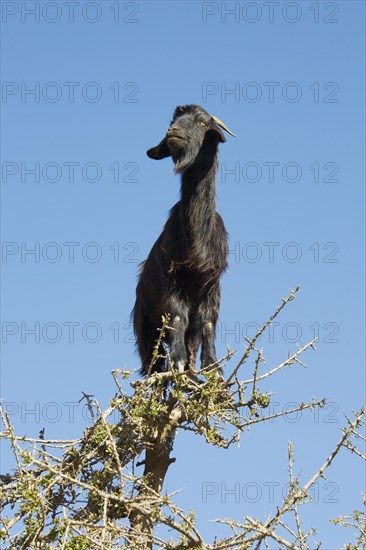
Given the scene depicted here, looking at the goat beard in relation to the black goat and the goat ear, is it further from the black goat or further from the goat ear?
the goat ear

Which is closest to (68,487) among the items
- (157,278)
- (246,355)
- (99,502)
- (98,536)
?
Answer: (99,502)

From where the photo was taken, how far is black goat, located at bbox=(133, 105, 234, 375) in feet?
24.2

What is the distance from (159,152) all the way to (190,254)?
0.93 m

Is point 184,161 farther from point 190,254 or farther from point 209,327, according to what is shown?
point 209,327

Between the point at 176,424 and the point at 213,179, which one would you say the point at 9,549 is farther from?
the point at 213,179

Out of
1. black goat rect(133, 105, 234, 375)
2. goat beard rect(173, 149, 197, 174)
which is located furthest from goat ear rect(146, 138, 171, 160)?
goat beard rect(173, 149, 197, 174)

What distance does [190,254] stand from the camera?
736 centimetres

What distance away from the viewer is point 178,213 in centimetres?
759

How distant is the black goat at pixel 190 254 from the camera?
7.36m

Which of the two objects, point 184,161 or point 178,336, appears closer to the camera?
point 178,336

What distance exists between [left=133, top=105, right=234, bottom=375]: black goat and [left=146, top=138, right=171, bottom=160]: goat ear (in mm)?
30

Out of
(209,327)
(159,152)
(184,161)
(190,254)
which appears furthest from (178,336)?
(159,152)

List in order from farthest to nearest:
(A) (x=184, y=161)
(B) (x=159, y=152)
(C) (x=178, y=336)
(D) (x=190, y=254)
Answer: (B) (x=159, y=152) < (A) (x=184, y=161) < (D) (x=190, y=254) < (C) (x=178, y=336)

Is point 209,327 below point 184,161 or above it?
below
